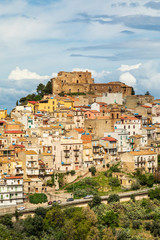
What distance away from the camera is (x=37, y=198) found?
53625 millimetres

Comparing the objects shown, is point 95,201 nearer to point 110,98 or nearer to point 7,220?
point 7,220

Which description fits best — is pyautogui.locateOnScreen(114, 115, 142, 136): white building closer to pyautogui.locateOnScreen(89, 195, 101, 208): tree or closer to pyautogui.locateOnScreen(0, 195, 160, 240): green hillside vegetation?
pyautogui.locateOnScreen(0, 195, 160, 240): green hillside vegetation

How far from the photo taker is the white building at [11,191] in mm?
52344

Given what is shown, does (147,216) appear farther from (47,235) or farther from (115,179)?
(47,235)

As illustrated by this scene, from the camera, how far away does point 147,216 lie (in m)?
53.3

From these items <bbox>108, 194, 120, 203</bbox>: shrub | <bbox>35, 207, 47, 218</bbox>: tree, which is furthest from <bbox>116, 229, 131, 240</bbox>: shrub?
<bbox>35, 207, 47, 218</bbox>: tree

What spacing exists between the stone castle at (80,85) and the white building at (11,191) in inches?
1530

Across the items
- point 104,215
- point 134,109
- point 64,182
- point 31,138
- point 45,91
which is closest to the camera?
point 104,215

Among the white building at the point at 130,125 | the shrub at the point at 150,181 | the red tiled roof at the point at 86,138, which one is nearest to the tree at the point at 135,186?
the shrub at the point at 150,181

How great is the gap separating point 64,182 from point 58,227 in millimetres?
9444

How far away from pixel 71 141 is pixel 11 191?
11440mm

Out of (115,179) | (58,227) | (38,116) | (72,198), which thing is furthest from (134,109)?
(58,227)

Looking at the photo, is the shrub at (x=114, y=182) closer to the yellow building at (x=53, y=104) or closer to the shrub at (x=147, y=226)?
the shrub at (x=147, y=226)

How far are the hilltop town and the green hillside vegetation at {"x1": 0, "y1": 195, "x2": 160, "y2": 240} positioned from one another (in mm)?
4289
